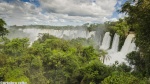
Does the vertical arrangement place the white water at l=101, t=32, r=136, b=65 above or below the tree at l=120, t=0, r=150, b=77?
below

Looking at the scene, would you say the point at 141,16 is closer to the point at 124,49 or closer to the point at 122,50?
the point at 124,49

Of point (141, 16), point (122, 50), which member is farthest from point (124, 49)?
point (141, 16)

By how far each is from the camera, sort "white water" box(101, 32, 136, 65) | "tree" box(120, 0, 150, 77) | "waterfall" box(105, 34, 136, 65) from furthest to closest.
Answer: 1. "white water" box(101, 32, 136, 65)
2. "waterfall" box(105, 34, 136, 65)
3. "tree" box(120, 0, 150, 77)

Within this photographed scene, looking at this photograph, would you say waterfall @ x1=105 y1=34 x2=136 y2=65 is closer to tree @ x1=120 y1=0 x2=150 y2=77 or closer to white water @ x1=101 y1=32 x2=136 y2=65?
white water @ x1=101 y1=32 x2=136 y2=65

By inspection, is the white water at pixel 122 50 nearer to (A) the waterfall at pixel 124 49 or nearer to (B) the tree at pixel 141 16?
(A) the waterfall at pixel 124 49

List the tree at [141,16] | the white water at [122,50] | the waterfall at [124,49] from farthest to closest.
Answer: the white water at [122,50]
the waterfall at [124,49]
the tree at [141,16]

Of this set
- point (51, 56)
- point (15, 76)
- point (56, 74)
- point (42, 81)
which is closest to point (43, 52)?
point (51, 56)

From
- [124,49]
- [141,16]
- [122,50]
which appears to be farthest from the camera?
[122,50]

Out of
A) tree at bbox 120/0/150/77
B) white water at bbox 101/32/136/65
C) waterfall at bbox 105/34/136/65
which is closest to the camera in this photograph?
tree at bbox 120/0/150/77

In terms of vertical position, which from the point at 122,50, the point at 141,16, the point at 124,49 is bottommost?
the point at 122,50

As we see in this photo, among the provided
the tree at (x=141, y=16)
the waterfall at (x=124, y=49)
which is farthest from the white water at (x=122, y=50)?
the tree at (x=141, y=16)

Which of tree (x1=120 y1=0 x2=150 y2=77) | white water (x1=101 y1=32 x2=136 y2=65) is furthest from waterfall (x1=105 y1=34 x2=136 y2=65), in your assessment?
tree (x1=120 y1=0 x2=150 y2=77)
